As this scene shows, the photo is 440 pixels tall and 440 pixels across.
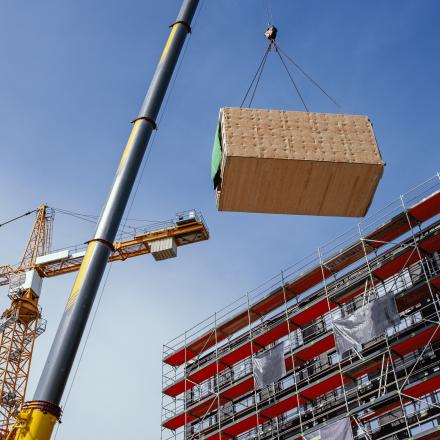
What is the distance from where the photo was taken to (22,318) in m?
45.2

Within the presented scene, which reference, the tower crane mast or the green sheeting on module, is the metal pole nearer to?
the green sheeting on module

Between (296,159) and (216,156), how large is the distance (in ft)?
7.15

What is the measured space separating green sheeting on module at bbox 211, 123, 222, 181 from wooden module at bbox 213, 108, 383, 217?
0.09 ft

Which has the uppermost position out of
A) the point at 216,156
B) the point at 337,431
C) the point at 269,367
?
the point at 269,367

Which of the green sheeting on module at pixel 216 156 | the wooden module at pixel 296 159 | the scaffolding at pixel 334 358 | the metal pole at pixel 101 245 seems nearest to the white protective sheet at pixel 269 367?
the scaffolding at pixel 334 358

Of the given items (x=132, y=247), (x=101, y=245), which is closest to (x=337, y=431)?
(x=101, y=245)

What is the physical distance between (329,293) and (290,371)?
379 centimetres

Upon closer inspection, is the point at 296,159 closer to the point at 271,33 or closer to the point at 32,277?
the point at 271,33

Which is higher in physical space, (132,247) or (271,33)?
(132,247)

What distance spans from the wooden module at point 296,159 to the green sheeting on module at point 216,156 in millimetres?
28

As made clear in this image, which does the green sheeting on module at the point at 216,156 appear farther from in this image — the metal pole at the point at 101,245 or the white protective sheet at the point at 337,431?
the white protective sheet at the point at 337,431

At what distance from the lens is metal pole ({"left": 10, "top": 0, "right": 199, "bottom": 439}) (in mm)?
12102

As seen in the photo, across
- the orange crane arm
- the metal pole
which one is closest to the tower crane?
the orange crane arm

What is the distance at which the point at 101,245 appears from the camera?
1441cm
